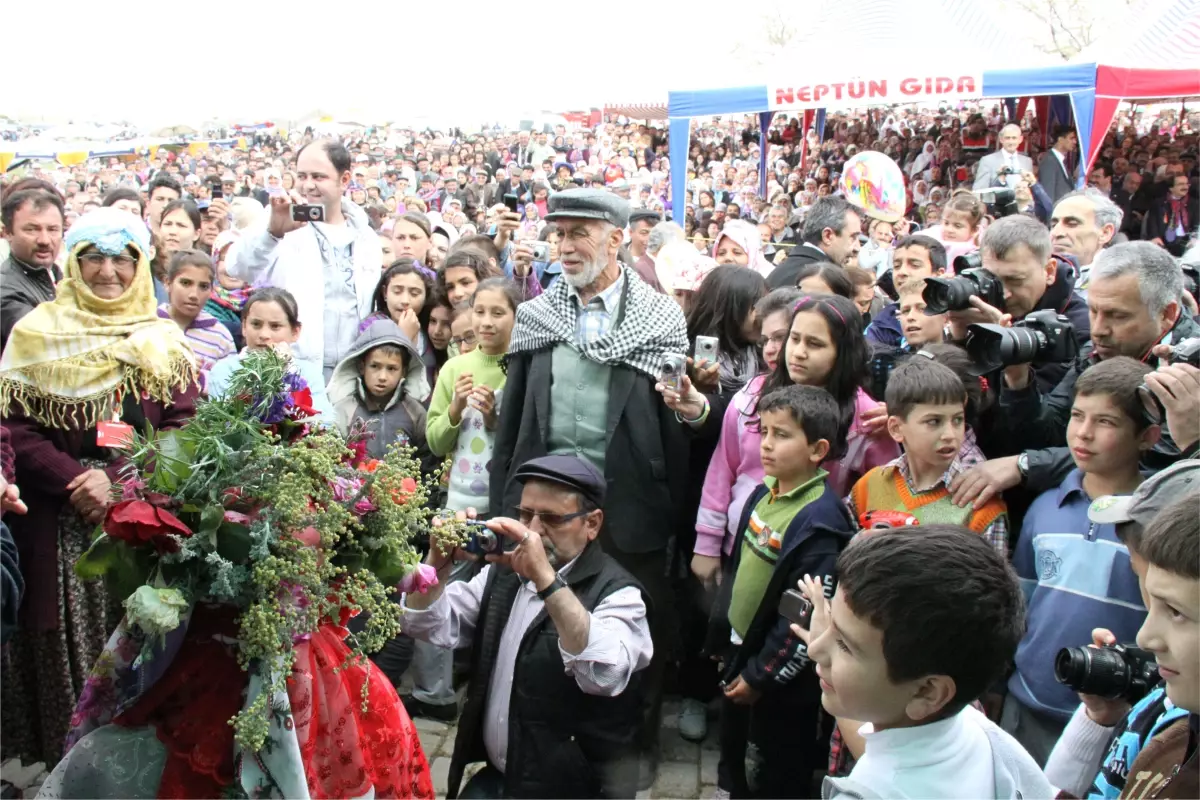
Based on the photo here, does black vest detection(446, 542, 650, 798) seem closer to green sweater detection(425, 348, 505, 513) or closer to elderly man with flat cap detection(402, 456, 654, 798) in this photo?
elderly man with flat cap detection(402, 456, 654, 798)

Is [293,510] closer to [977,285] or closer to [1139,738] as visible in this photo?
[1139,738]

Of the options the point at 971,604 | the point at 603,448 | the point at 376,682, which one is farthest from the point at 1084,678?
the point at 603,448

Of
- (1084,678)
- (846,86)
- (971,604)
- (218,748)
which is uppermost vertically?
(846,86)

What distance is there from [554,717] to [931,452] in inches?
52.2

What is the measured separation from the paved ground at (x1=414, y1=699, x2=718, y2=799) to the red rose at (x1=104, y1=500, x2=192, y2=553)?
197 centimetres

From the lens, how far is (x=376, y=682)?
7.51 ft

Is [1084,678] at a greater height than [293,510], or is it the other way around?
[293,510]

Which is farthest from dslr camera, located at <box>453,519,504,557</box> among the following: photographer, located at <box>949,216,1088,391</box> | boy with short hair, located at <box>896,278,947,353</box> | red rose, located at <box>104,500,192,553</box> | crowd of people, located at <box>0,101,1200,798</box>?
boy with short hair, located at <box>896,278,947,353</box>

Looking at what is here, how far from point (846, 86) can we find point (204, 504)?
37.7 ft

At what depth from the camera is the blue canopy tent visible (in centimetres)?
1141

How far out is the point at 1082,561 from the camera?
2.67 m

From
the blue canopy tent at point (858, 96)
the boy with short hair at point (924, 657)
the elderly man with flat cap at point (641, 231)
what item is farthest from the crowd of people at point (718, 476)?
the blue canopy tent at point (858, 96)

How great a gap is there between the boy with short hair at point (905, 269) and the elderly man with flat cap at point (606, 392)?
95 centimetres

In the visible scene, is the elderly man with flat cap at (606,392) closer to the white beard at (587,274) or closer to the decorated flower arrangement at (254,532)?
the white beard at (587,274)
